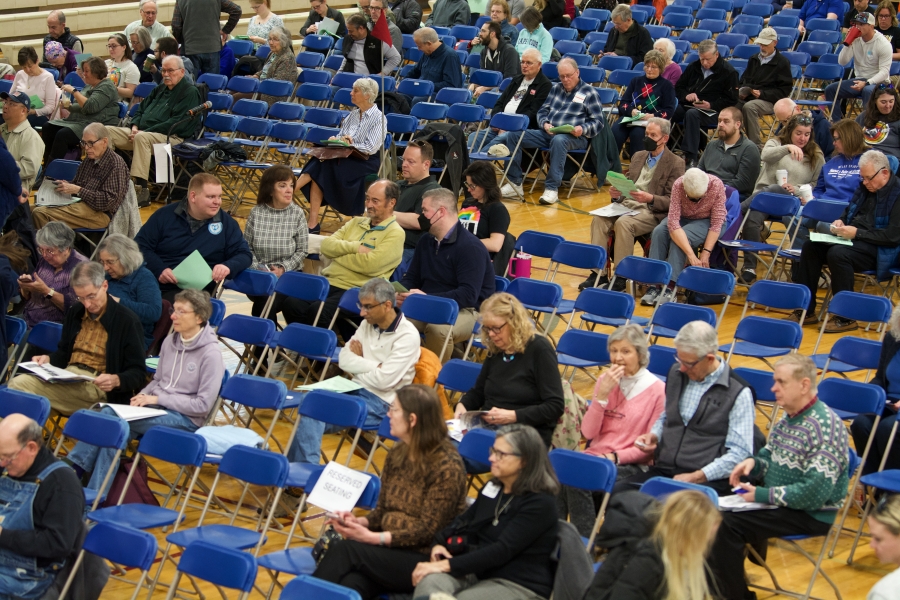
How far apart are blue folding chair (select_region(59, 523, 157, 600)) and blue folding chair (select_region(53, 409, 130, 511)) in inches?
23.6

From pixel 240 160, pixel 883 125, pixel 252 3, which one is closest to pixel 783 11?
pixel 883 125

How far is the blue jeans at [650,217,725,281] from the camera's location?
8.38 metres

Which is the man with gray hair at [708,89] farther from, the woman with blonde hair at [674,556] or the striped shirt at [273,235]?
the woman with blonde hair at [674,556]

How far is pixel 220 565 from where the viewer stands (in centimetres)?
444

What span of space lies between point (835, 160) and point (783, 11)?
20.6 ft

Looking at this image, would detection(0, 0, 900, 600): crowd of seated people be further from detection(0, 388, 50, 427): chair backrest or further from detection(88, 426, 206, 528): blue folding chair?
detection(88, 426, 206, 528): blue folding chair

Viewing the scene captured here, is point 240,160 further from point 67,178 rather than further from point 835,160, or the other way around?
point 835,160

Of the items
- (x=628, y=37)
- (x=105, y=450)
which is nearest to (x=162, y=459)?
(x=105, y=450)

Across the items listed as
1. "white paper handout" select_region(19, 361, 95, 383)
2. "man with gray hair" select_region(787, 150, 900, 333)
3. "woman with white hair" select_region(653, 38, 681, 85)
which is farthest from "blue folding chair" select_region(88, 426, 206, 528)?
"woman with white hair" select_region(653, 38, 681, 85)

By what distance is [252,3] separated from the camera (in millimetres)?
14273

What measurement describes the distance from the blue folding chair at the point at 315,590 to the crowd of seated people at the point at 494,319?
0.41 m

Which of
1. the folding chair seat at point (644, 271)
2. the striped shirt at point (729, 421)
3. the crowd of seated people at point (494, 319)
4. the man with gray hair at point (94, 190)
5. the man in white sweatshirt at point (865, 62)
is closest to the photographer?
the crowd of seated people at point (494, 319)

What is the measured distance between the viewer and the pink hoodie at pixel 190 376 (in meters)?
6.00

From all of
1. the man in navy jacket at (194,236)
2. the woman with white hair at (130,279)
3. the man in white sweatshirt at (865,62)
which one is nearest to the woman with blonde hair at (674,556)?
the woman with white hair at (130,279)
